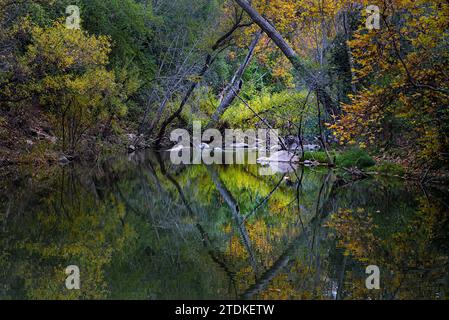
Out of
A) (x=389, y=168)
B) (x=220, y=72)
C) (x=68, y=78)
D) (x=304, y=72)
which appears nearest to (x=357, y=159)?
(x=389, y=168)

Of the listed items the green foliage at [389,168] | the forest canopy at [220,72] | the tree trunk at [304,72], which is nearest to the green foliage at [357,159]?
the green foliage at [389,168]

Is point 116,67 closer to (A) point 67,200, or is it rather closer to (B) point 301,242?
(A) point 67,200

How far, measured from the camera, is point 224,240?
6473 millimetres

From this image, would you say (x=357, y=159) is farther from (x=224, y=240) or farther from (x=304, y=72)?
(x=224, y=240)

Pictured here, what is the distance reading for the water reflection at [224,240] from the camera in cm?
455

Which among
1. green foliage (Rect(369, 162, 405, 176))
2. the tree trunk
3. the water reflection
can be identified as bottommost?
the water reflection

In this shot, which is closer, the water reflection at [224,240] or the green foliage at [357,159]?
the water reflection at [224,240]

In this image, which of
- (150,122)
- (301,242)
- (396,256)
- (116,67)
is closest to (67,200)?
(301,242)

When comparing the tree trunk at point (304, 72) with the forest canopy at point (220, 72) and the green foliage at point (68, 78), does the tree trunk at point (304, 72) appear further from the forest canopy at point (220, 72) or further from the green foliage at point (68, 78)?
the green foliage at point (68, 78)

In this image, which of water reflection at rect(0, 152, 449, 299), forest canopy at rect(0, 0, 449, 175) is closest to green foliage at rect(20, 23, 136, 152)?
forest canopy at rect(0, 0, 449, 175)

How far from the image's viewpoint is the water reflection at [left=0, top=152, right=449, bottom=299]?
4.55 metres

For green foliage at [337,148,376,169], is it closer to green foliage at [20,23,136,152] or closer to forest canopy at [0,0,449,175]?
forest canopy at [0,0,449,175]

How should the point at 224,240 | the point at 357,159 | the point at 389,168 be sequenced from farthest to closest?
the point at 357,159, the point at 389,168, the point at 224,240
